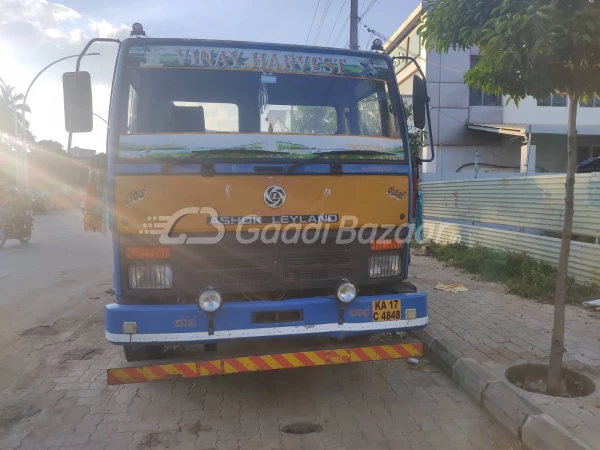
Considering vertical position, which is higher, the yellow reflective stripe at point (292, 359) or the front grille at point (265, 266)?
the front grille at point (265, 266)

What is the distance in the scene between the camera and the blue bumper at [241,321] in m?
3.21

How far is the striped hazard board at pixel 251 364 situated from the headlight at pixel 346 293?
37 centimetres

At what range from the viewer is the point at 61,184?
41656 millimetres

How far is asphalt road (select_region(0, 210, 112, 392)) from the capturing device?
504 centimetres

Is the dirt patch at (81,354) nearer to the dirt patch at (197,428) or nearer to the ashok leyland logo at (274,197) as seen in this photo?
the dirt patch at (197,428)

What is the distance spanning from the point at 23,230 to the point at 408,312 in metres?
12.9

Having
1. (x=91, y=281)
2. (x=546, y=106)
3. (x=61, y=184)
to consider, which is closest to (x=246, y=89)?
(x=91, y=281)

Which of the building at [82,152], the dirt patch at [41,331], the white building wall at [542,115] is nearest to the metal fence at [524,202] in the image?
the building at [82,152]

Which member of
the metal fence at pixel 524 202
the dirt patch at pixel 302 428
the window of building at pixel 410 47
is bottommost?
the dirt patch at pixel 302 428

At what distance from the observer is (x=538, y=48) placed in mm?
3176

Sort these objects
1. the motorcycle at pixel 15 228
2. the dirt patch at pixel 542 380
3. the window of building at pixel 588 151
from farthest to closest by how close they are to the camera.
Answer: the window of building at pixel 588 151, the motorcycle at pixel 15 228, the dirt patch at pixel 542 380

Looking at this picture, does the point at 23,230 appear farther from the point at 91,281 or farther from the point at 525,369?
the point at 525,369

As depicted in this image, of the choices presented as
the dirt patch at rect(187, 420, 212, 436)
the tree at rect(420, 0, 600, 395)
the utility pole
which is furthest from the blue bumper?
the utility pole

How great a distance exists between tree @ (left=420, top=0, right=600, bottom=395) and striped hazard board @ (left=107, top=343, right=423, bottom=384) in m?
1.31
